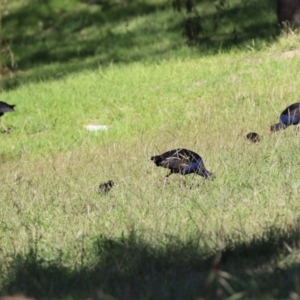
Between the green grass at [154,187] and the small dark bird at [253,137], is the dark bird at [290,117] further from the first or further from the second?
the small dark bird at [253,137]

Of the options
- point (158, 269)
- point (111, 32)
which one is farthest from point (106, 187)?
point (111, 32)

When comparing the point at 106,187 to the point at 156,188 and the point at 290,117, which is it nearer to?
the point at 156,188

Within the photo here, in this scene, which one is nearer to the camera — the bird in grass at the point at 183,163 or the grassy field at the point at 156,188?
the grassy field at the point at 156,188

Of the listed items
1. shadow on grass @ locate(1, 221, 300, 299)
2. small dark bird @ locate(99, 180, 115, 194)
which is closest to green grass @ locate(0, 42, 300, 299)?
shadow on grass @ locate(1, 221, 300, 299)

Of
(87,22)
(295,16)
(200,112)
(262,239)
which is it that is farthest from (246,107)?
(87,22)

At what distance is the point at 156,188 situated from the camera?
25.7ft

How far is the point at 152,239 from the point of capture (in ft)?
20.2

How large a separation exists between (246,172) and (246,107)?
4.76m

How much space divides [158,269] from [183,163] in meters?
2.48

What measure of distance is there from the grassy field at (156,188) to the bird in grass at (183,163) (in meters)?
0.12

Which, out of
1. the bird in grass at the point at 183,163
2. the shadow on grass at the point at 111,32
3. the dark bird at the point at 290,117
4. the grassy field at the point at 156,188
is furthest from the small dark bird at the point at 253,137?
the shadow on grass at the point at 111,32

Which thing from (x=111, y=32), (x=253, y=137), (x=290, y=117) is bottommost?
(x=111, y=32)

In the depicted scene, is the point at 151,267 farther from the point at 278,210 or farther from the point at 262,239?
the point at 278,210

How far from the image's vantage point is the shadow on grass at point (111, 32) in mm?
17875
